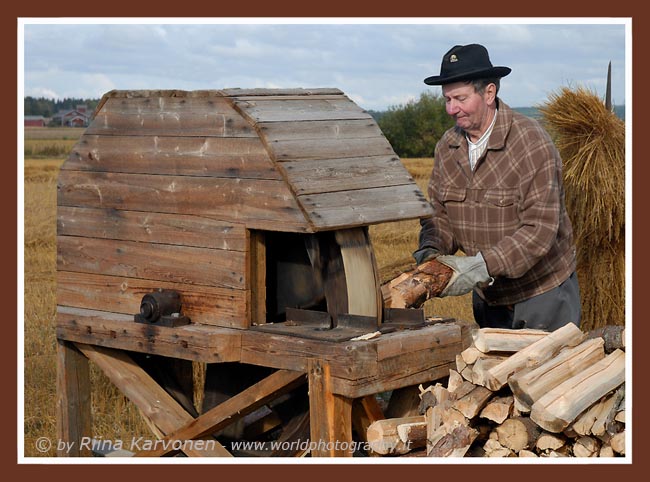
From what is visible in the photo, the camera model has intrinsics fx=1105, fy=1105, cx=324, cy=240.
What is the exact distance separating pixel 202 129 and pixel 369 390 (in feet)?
5.52

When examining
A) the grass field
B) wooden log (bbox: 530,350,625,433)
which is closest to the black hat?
the grass field

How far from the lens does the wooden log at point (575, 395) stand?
17.0 ft

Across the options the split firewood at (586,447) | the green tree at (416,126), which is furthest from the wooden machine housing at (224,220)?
the green tree at (416,126)

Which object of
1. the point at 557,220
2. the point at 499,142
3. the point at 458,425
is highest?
the point at 499,142

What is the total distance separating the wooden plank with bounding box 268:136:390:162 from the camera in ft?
18.8

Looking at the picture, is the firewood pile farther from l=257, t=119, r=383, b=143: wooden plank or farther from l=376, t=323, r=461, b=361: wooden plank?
l=257, t=119, r=383, b=143: wooden plank

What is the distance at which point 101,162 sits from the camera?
6.49 m

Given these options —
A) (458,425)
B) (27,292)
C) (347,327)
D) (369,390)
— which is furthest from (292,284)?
(27,292)

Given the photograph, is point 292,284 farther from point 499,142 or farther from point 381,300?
point 499,142

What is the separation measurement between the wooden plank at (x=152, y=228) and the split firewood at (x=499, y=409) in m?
1.50

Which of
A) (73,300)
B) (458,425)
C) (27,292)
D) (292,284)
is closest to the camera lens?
(458,425)

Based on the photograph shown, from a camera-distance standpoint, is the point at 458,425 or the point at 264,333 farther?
the point at 264,333

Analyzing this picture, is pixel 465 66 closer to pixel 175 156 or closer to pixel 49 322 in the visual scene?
pixel 175 156

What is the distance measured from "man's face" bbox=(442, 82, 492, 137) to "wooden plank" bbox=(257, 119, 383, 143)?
512 millimetres
